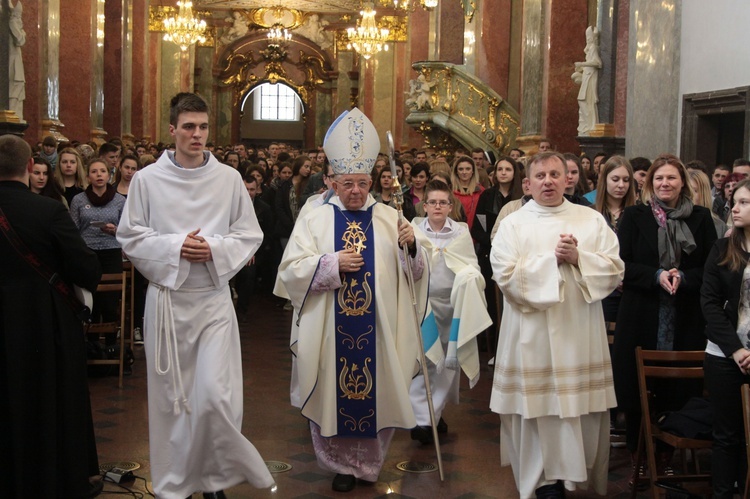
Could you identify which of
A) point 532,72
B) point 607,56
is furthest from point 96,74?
point 607,56

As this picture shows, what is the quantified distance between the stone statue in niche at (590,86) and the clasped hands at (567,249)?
31.6 ft

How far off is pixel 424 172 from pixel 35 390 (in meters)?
5.74

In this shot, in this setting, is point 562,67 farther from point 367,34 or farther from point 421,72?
point 367,34

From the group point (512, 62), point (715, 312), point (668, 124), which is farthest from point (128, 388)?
point (512, 62)

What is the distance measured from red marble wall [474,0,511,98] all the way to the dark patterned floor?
13.6 meters

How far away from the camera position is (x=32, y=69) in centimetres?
1662

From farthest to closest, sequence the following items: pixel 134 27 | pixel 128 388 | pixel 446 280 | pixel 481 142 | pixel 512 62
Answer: pixel 134 27 < pixel 512 62 < pixel 481 142 < pixel 128 388 < pixel 446 280

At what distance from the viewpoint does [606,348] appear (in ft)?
19.3

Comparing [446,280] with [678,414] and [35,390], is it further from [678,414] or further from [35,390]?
[35,390]

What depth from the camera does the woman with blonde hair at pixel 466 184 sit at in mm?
10023

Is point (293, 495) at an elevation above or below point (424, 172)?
below

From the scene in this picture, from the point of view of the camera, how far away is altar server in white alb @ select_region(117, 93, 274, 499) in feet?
17.7

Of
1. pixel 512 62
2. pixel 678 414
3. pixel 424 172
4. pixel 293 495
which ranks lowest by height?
pixel 293 495

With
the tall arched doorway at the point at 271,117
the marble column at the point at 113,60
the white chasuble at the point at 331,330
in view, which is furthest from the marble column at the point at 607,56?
the tall arched doorway at the point at 271,117
